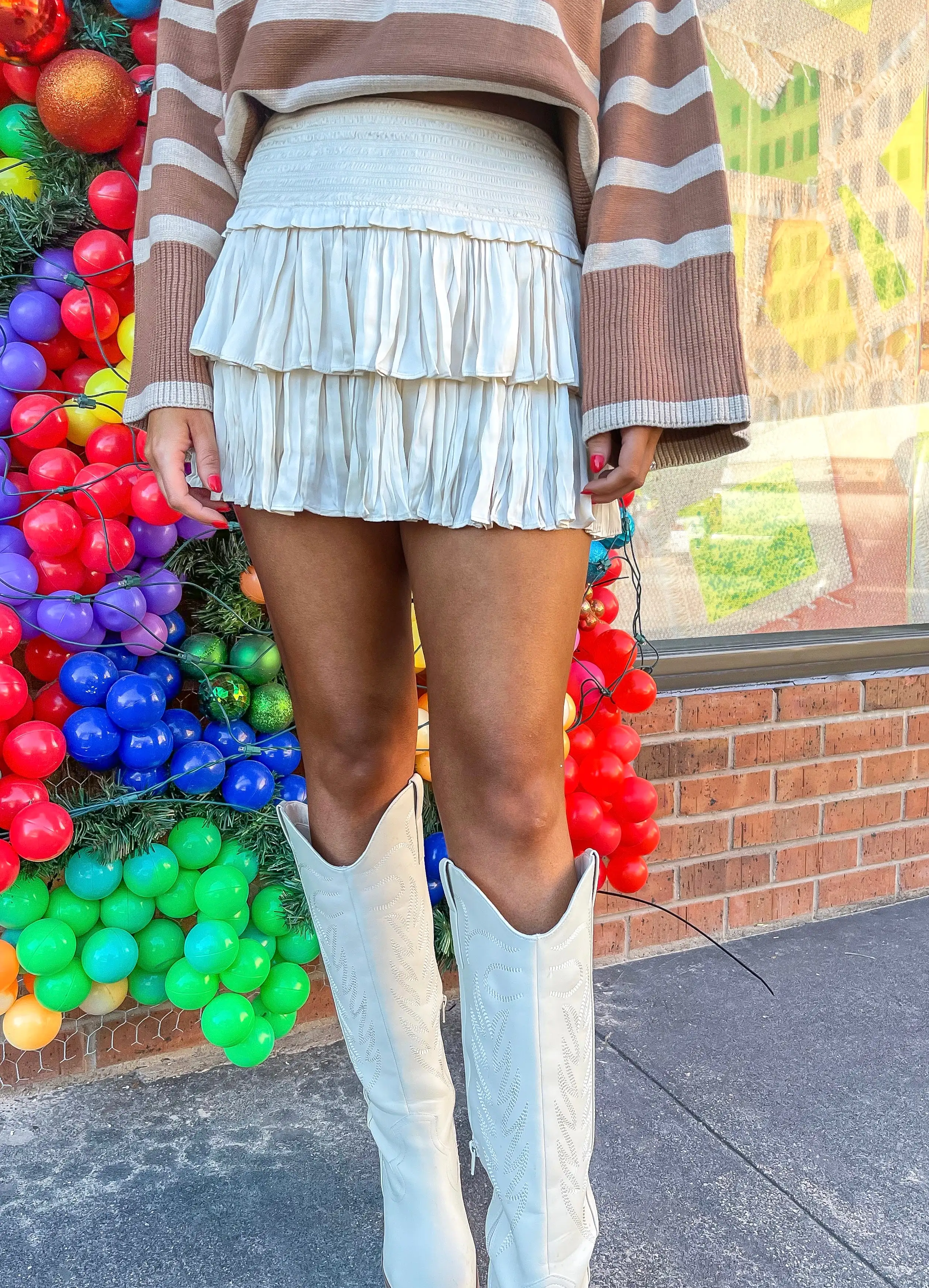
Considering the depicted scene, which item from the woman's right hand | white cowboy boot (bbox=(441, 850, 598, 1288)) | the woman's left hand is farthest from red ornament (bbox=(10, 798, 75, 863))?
the woman's left hand

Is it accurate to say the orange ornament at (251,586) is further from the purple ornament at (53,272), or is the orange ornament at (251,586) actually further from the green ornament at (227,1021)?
the green ornament at (227,1021)

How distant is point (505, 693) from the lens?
951mm

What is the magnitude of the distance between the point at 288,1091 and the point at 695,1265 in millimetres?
697

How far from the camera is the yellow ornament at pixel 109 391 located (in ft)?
4.77

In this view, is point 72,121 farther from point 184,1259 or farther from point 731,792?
point 731,792

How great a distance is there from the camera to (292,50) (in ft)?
3.19

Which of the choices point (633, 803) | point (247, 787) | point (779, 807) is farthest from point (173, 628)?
point (779, 807)

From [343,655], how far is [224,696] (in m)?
0.54

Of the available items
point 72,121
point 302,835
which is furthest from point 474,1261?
point 72,121

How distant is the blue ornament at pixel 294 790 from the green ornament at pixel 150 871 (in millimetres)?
201

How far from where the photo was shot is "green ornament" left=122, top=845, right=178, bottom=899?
1438mm

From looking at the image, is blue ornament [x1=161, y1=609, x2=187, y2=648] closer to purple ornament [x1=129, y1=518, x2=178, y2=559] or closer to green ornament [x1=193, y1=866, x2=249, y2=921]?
purple ornament [x1=129, y1=518, x2=178, y2=559]

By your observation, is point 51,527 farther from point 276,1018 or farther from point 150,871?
point 276,1018

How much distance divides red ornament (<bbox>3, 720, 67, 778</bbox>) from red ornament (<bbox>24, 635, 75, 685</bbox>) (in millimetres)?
131
